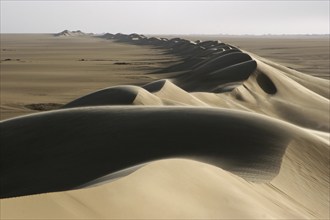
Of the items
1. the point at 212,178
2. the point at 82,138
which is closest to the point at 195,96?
the point at 82,138

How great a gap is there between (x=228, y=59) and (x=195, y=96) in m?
10.7

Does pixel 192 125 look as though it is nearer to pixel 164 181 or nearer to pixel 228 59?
pixel 164 181

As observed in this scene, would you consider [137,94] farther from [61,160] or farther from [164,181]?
[164,181]

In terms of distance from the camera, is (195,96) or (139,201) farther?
(195,96)

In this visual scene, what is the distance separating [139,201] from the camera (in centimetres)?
436

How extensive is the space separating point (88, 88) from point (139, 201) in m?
20.9

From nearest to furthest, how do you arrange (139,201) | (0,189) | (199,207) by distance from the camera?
(139,201) → (199,207) → (0,189)

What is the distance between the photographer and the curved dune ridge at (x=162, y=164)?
4395mm

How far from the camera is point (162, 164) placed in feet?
19.2

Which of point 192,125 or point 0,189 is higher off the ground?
point 192,125

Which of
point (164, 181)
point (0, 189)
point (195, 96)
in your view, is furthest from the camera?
point (195, 96)

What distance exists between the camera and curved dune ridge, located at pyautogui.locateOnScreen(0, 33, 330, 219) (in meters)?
4.39

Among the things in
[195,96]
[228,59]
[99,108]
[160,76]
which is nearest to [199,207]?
[99,108]

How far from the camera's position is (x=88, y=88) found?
24.8 m
